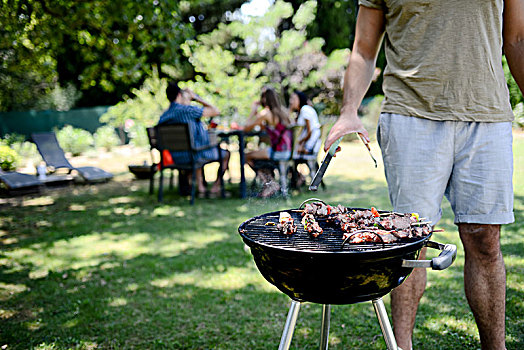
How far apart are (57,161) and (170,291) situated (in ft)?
22.7

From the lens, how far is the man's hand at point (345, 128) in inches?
72.7

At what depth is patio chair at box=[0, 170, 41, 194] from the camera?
7.61 m

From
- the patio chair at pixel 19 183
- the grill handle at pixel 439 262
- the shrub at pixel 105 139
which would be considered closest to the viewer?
the grill handle at pixel 439 262

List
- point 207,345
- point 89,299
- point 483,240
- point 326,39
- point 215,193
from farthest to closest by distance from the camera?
point 326,39 → point 215,193 → point 89,299 → point 207,345 → point 483,240

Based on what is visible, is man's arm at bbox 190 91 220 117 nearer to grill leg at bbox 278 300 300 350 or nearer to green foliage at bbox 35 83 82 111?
grill leg at bbox 278 300 300 350

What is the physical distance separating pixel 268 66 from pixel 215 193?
32.7 ft

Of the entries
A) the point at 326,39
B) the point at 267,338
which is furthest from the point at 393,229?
the point at 326,39

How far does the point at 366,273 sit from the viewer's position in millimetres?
1394

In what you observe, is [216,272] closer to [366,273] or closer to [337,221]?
[337,221]

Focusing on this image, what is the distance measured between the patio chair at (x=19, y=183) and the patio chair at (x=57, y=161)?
0.89 metres

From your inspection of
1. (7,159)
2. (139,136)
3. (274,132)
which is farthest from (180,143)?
(139,136)

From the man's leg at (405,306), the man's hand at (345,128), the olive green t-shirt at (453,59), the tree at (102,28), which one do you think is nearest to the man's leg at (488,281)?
the man's leg at (405,306)

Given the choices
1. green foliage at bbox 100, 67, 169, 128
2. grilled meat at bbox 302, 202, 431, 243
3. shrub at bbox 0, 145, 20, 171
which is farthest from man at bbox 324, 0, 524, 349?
green foliage at bbox 100, 67, 169, 128

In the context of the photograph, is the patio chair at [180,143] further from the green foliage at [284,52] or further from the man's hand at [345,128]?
the green foliage at [284,52]
